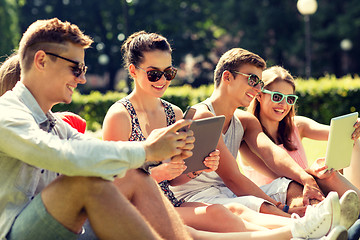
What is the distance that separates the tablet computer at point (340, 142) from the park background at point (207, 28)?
1017 inches

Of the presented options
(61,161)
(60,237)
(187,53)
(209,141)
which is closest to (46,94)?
(61,161)

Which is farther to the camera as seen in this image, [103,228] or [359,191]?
[359,191]

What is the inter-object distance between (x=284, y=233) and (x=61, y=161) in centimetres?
159

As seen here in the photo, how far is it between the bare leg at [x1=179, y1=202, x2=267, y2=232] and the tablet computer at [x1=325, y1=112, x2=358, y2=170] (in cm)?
99

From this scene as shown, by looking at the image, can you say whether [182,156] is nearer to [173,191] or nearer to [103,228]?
[103,228]

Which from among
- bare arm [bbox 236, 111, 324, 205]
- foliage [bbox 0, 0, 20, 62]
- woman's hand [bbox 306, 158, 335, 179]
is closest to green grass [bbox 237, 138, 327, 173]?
bare arm [bbox 236, 111, 324, 205]

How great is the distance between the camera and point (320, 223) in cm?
323

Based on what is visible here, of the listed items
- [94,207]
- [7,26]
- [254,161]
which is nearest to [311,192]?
[254,161]

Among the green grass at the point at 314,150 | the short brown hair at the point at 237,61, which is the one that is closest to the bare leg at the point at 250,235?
the short brown hair at the point at 237,61

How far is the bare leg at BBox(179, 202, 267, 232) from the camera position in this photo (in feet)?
12.1

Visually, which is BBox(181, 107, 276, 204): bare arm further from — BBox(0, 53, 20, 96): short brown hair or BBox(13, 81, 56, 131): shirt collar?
BBox(13, 81, 56, 131): shirt collar

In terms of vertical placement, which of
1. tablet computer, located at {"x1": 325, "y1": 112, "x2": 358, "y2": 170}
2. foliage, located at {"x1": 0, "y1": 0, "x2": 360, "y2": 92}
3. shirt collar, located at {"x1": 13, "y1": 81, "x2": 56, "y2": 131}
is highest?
shirt collar, located at {"x1": 13, "y1": 81, "x2": 56, "y2": 131}

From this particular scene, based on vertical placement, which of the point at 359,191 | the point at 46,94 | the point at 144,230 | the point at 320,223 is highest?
the point at 46,94

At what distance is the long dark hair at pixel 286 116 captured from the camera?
195 inches
